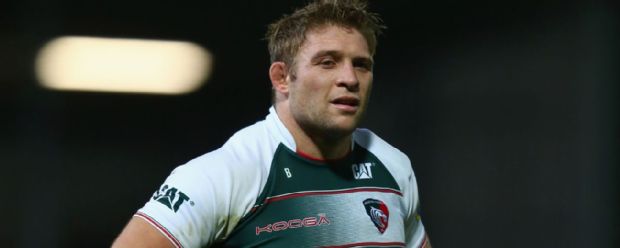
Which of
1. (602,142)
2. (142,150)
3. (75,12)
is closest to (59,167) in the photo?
(142,150)

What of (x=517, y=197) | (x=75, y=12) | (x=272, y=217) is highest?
(x=75, y=12)

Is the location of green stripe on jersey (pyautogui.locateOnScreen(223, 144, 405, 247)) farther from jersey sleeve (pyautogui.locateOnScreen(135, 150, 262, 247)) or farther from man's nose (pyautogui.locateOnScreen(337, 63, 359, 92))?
man's nose (pyautogui.locateOnScreen(337, 63, 359, 92))

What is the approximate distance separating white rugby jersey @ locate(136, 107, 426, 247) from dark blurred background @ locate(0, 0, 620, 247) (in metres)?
1.86

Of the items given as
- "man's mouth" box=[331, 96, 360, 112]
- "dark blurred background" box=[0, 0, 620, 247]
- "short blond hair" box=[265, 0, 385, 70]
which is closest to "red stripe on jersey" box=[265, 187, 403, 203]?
"man's mouth" box=[331, 96, 360, 112]

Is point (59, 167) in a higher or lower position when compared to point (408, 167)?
lower

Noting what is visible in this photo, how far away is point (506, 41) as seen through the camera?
4.47 meters

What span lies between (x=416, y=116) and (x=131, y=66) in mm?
1295

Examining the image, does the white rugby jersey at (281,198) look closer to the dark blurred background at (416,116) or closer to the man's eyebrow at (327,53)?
the man's eyebrow at (327,53)

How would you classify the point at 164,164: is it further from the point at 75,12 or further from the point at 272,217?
the point at 272,217

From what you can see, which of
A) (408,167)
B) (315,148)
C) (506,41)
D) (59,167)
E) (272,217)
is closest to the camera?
(272,217)

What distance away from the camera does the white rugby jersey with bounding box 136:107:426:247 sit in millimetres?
2102

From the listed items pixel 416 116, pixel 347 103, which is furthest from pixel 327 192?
pixel 416 116

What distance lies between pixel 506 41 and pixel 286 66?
2252mm

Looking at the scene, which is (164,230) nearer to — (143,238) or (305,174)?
(143,238)
